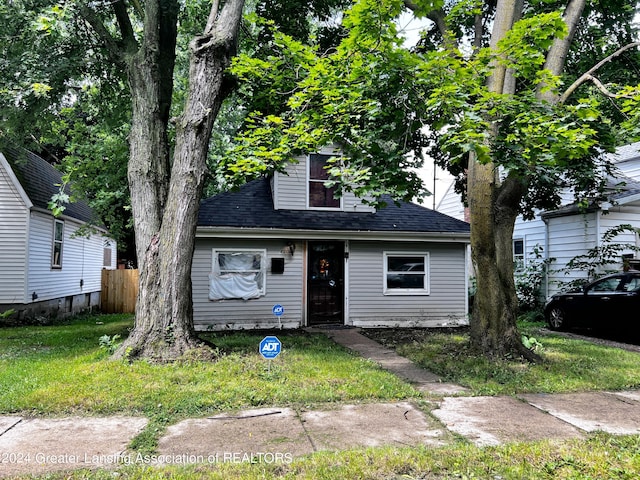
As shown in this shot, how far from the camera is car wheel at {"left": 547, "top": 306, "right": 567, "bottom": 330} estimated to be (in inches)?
424

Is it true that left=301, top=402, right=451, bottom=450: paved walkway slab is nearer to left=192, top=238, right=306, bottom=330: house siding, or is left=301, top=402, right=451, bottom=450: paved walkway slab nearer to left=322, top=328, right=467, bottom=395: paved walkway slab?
left=322, top=328, right=467, bottom=395: paved walkway slab

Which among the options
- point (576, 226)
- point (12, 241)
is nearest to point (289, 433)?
point (12, 241)

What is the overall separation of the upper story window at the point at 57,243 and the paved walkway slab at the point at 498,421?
1355cm

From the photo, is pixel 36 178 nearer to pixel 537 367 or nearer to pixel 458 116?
pixel 458 116

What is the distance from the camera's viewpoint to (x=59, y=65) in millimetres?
8328

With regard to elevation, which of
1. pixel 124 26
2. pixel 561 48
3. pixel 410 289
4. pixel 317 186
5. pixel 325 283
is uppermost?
pixel 124 26

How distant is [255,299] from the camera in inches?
426

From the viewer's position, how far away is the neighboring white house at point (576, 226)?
1209cm

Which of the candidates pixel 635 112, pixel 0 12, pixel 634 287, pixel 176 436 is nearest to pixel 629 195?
pixel 634 287

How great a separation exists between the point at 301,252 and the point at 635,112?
24.2 ft

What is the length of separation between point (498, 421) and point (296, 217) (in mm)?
7685

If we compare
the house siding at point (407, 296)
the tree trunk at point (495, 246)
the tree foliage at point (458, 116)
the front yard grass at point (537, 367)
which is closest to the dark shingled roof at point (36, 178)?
the tree foliage at point (458, 116)

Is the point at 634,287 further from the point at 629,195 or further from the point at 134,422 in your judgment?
the point at 134,422

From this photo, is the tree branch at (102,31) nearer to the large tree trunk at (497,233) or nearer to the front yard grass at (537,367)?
the large tree trunk at (497,233)
